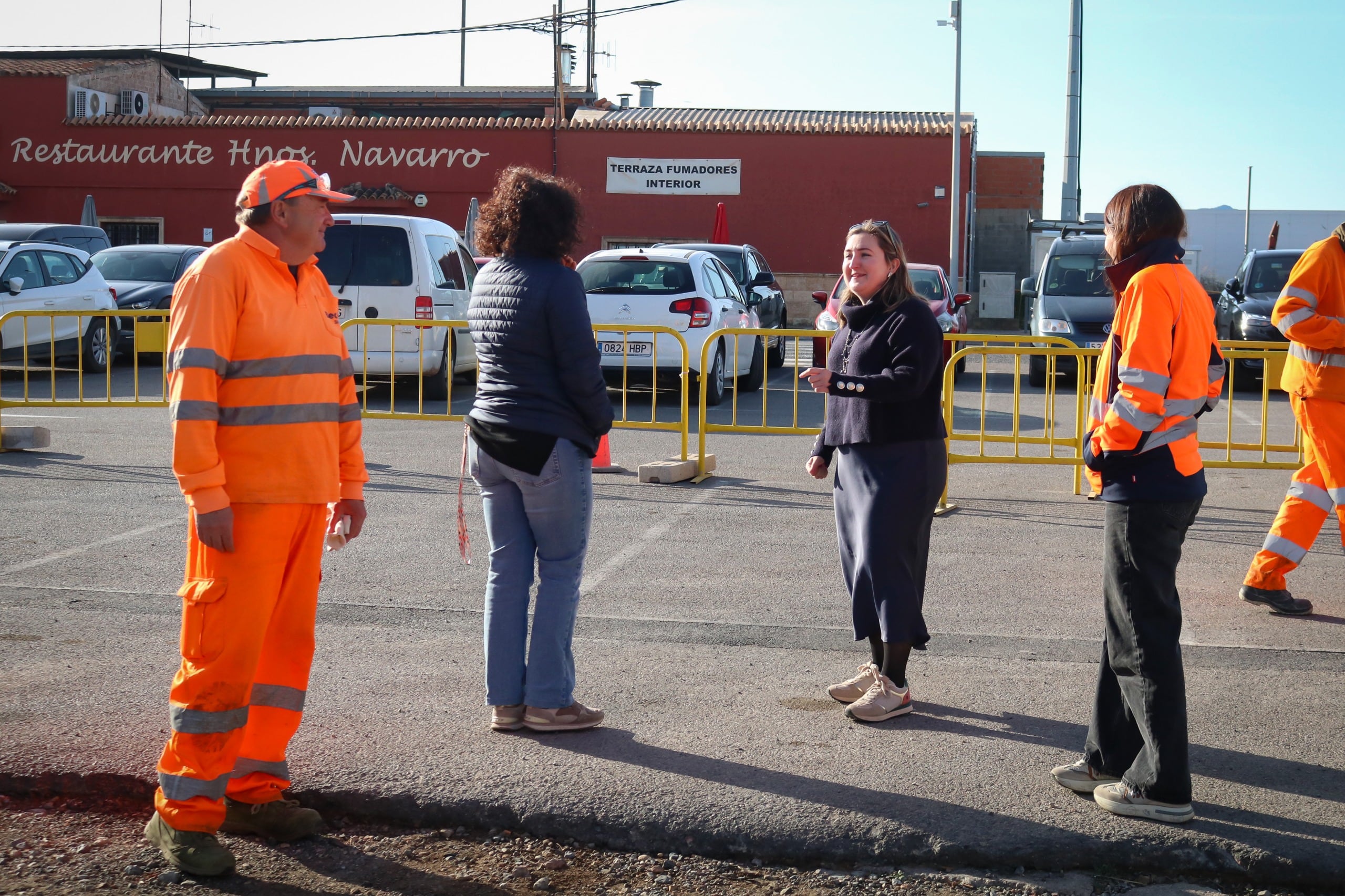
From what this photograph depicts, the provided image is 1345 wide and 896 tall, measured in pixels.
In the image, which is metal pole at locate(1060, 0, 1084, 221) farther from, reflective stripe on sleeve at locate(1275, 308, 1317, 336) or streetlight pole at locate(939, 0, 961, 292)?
reflective stripe on sleeve at locate(1275, 308, 1317, 336)

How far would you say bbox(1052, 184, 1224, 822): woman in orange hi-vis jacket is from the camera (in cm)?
381

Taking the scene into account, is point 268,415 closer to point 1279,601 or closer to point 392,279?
point 1279,601

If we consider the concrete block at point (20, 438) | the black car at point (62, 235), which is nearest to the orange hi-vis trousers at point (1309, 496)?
the concrete block at point (20, 438)

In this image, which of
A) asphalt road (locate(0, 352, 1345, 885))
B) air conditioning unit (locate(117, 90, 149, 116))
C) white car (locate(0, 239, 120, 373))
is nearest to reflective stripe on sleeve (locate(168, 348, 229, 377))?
asphalt road (locate(0, 352, 1345, 885))

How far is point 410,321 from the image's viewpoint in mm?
10523

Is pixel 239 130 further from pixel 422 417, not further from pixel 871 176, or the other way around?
pixel 422 417

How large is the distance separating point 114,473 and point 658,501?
13.6 ft

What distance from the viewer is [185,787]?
3533 millimetres

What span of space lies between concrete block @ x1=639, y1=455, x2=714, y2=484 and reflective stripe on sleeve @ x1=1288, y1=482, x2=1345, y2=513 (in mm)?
4565

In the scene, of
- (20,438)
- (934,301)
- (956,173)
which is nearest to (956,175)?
(956,173)

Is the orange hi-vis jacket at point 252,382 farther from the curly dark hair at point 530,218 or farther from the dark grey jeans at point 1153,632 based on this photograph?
the dark grey jeans at point 1153,632

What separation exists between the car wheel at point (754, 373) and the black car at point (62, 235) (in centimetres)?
1004

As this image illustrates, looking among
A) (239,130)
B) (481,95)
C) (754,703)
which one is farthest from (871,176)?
(754,703)

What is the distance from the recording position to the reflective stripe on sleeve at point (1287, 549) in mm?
6270
